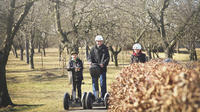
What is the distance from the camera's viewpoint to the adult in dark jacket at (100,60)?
8961 millimetres

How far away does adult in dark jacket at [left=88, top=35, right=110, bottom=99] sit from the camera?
8961 mm

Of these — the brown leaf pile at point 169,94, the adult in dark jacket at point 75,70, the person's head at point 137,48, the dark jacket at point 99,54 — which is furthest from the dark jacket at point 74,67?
the brown leaf pile at point 169,94

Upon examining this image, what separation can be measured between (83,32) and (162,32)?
6.88 m

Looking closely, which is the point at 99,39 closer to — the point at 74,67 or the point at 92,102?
the point at 74,67

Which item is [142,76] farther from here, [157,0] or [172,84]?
[157,0]

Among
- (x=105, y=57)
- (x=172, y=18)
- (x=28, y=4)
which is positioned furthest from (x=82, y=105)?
(x=172, y=18)

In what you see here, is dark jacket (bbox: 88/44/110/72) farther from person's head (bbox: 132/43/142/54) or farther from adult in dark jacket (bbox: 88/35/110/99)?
person's head (bbox: 132/43/142/54)

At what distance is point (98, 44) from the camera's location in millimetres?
9188

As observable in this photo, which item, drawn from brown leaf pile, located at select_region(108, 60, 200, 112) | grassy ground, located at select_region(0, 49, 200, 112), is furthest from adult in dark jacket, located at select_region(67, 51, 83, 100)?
brown leaf pile, located at select_region(108, 60, 200, 112)

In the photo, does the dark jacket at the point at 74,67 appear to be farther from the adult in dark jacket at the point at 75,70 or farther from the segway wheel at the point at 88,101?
the segway wheel at the point at 88,101

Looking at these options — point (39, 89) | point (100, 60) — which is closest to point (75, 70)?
point (100, 60)

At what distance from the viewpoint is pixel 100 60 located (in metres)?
9.29

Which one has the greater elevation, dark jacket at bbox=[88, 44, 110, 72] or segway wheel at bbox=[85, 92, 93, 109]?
dark jacket at bbox=[88, 44, 110, 72]

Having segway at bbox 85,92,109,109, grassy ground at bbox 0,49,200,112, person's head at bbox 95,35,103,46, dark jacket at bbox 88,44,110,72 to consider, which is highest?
person's head at bbox 95,35,103,46
